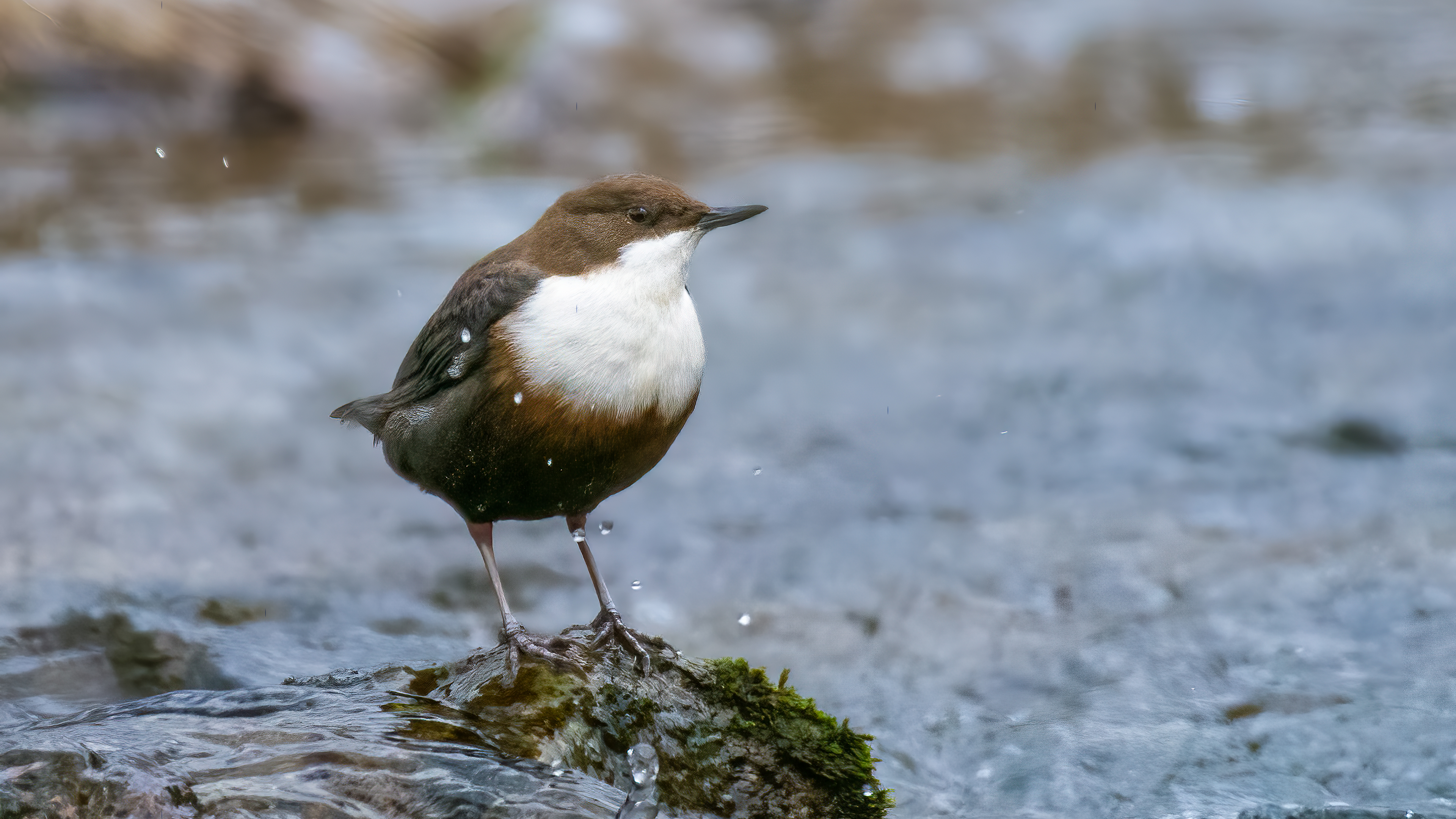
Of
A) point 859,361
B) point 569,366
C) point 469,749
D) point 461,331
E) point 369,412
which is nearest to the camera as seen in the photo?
point 469,749

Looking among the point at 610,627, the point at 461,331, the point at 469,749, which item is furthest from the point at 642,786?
the point at 461,331

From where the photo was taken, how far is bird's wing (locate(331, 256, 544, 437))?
3.44 meters

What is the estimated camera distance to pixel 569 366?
3.24 meters

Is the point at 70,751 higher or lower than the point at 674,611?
lower

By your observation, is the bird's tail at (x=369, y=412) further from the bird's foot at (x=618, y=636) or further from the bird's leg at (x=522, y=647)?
the bird's foot at (x=618, y=636)

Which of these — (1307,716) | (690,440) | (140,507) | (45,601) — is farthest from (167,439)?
(1307,716)

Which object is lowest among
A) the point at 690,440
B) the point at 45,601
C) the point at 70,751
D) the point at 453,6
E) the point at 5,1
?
the point at 70,751

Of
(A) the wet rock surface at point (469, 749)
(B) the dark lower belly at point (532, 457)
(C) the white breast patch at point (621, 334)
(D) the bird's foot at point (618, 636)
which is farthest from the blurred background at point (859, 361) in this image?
(C) the white breast patch at point (621, 334)

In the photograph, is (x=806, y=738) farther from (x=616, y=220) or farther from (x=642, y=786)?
(x=616, y=220)

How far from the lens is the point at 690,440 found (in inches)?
301

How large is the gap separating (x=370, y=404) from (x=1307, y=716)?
3.29m

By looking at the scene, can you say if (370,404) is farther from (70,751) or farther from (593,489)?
(70,751)

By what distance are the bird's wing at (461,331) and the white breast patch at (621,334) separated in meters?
0.06

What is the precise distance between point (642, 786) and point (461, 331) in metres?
1.26
